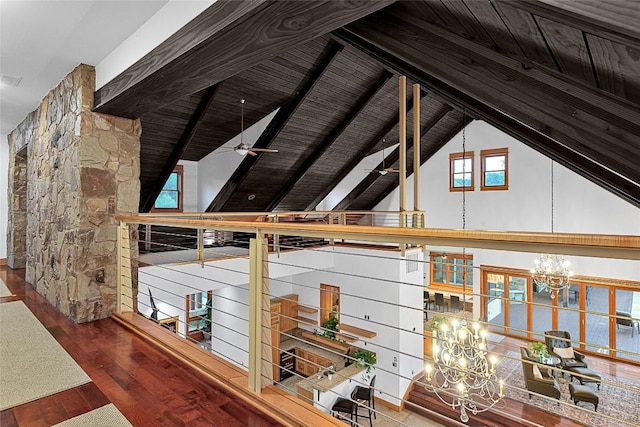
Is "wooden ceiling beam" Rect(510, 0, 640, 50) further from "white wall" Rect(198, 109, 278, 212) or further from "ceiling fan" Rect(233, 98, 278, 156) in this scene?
"white wall" Rect(198, 109, 278, 212)

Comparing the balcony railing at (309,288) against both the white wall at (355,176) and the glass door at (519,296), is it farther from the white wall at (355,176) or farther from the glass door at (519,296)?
the white wall at (355,176)

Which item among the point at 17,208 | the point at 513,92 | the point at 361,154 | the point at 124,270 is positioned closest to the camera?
the point at 513,92

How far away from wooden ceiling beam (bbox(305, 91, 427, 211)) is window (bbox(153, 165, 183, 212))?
161 inches

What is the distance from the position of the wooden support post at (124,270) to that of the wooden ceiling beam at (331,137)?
6131 mm

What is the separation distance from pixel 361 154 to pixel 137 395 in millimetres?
8875

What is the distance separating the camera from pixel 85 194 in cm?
328

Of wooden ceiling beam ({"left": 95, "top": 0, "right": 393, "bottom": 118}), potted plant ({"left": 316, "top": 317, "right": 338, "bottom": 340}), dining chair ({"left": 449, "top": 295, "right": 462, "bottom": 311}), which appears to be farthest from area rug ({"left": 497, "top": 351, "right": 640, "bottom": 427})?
wooden ceiling beam ({"left": 95, "top": 0, "right": 393, "bottom": 118})

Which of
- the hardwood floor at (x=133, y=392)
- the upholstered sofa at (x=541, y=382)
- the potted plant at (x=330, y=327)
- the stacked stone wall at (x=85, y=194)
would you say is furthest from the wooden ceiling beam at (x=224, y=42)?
the potted plant at (x=330, y=327)

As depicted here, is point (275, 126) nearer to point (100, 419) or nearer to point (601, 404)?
point (100, 419)

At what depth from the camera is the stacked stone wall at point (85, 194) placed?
129 inches

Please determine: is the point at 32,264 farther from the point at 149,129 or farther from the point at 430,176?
the point at 430,176

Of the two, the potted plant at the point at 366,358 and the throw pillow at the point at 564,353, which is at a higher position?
the throw pillow at the point at 564,353

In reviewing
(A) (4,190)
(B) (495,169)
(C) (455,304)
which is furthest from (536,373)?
(A) (4,190)

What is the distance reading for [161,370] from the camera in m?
2.29
